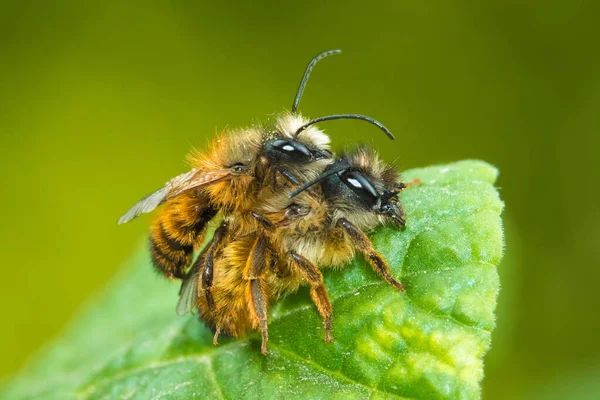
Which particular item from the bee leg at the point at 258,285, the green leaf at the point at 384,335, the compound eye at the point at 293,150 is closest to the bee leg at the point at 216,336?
the green leaf at the point at 384,335

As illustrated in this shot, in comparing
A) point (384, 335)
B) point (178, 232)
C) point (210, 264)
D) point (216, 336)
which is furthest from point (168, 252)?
point (384, 335)

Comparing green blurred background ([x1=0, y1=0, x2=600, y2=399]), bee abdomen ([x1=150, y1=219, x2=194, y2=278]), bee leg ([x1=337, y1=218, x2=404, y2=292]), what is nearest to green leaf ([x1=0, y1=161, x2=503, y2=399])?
bee leg ([x1=337, y1=218, x2=404, y2=292])

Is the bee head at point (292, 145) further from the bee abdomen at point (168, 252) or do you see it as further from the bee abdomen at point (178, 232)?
the bee abdomen at point (168, 252)

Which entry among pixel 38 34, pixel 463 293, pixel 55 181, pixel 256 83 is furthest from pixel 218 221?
pixel 38 34

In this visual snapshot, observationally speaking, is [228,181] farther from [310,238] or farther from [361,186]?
[361,186]

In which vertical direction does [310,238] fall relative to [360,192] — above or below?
below

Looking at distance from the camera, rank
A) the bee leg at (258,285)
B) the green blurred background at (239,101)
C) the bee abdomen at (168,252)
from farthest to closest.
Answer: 1. the green blurred background at (239,101)
2. the bee abdomen at (168,252)
3. the bee leg at (258,285)

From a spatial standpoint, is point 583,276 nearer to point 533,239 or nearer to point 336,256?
point 533,239
